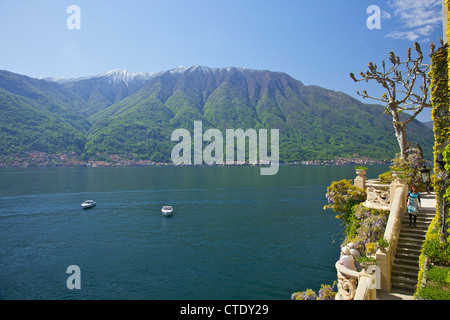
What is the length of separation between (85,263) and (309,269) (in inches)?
898

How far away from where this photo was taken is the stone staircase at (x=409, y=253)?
44.8 feet

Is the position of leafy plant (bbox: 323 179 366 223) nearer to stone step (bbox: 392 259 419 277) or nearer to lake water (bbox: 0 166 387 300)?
lake water (bbox: 0 166 387 300)

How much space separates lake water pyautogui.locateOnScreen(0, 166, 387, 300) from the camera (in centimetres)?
2412

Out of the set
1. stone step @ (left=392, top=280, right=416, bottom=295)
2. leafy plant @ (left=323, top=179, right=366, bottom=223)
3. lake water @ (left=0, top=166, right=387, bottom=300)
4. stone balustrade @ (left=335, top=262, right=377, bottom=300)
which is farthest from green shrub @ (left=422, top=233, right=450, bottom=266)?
lake water @ (left=0, top=166, right=387, bottom=300)

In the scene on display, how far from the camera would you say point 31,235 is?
42750 mm

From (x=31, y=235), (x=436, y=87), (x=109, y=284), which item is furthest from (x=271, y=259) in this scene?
(x=31, y=235)

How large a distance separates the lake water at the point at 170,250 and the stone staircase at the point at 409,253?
955cm

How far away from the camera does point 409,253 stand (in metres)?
14.9

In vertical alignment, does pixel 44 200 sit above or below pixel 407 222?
below

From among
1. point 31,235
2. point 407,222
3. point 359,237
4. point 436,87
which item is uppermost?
point 436,87

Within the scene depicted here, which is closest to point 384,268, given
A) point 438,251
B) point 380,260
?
point 380,260

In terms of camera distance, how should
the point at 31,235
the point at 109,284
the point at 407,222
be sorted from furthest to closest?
the point at 31,235 → the point at 109,284 → the point at 407,222
